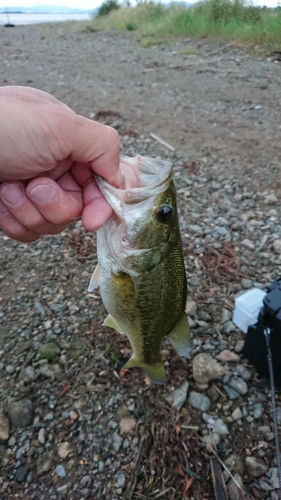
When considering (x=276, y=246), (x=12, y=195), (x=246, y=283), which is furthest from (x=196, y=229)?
(x=12, y=195)

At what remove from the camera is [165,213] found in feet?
5.79

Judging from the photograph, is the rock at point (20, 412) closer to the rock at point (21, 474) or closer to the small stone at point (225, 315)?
the rock at point (21, 474)

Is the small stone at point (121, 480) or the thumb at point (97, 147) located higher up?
the thumb at point (97, 147)

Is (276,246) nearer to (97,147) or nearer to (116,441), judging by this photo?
(116,441)

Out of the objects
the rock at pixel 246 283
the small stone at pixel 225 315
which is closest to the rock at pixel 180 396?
the small stone at pixel 225 315

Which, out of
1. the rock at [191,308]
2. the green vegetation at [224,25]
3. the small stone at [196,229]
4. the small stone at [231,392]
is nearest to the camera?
the small stone at [231,392]

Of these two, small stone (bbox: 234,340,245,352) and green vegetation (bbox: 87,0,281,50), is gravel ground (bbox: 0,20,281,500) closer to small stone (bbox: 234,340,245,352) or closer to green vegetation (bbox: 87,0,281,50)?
small stone (bbox: 234,340,245,352)

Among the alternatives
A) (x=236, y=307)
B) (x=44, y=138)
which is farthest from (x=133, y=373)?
(x=44, y=138)

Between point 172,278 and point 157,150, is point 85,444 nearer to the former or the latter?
point 172,278

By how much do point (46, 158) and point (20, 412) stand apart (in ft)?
5.65

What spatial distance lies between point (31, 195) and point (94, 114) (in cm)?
596

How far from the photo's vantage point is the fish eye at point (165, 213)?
5.74ft

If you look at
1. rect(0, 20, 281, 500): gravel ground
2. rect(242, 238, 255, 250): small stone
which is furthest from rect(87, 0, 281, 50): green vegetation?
rect(242, 238, 255, 250): small stone

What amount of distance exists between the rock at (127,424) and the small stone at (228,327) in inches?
42.2
